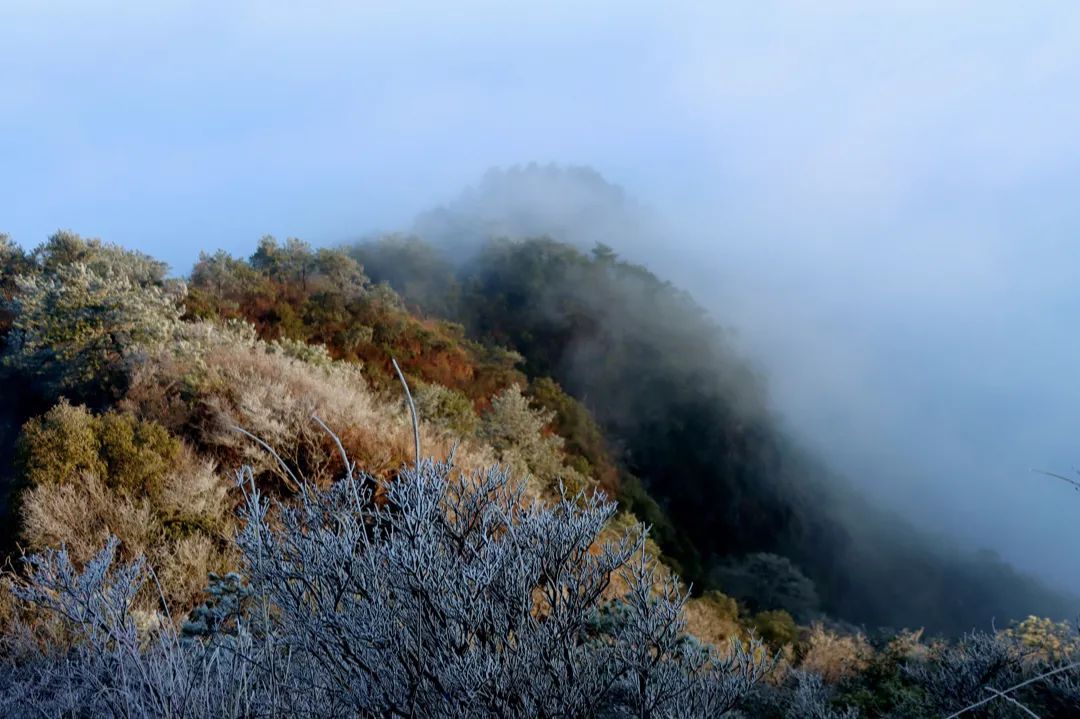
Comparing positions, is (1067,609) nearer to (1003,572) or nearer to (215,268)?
(1003,572)

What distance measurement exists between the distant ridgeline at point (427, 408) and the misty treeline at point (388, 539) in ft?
0.22

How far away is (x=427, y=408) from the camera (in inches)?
465

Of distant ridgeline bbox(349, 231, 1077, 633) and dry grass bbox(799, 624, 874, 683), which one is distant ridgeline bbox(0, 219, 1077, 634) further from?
dry grass bbox(799, 624, 874, 683)

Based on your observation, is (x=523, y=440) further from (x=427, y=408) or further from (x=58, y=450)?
(x=58, y=450)

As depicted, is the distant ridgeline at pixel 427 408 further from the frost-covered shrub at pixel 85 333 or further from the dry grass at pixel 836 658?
the dry grass at pixel 836 658

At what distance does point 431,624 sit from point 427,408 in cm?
930

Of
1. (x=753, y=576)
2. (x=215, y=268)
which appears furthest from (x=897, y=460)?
(x=215, y=268)

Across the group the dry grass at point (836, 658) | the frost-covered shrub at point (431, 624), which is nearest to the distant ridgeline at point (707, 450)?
the dry grass at point (836, 658)

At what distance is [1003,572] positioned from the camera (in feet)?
93.4

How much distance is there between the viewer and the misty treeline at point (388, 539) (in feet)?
9.21

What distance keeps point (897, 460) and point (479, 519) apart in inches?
1475

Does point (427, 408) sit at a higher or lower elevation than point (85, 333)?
higher

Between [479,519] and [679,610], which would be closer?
[679,610]

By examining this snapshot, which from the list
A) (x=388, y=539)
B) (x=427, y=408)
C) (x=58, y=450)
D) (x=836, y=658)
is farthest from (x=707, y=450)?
(x=388, y=539)
